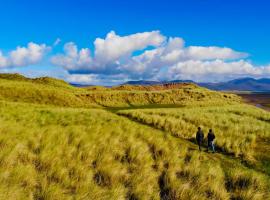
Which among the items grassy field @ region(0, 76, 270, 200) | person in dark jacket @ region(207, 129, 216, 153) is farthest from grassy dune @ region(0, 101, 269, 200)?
person in dark jacket @ region(207, 129, 216, 153)

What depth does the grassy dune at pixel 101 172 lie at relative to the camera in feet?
35.6

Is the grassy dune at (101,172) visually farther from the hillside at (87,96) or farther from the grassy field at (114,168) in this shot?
the hillside at (87,96)

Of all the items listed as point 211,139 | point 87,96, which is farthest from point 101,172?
point 87,96

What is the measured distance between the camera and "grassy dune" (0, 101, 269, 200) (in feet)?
35.6

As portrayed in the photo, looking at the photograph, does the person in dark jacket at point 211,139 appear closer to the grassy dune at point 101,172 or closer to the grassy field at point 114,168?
the grassy field at point 114,168

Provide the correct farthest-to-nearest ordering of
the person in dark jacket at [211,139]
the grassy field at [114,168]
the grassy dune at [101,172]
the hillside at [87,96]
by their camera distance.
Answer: the hillside at [87,96] → the person in dark jacket at [211,139] → the grassy field at [114,168] → the grassy dune at [101,172]

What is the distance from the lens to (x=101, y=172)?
13.2 metres

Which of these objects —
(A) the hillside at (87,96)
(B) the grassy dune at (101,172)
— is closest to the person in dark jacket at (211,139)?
(B) the grassy dune at (101,172)

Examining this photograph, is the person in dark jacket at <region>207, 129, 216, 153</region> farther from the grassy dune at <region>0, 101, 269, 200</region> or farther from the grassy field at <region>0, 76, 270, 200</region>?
the grassy dune at <region>0, 101, 269, 200</region>

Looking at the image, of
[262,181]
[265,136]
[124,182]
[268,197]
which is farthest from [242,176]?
[265,136]

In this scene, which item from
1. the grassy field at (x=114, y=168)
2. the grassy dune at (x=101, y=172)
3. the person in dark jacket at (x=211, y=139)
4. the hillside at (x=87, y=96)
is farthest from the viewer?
the hillside at (x=87, y=96)

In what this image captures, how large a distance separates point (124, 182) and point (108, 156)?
2445 millimetres

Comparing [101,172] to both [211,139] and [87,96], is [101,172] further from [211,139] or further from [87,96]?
[87,96]

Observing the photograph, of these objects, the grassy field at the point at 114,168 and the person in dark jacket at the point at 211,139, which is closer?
the grassy field at the point at 114,168
